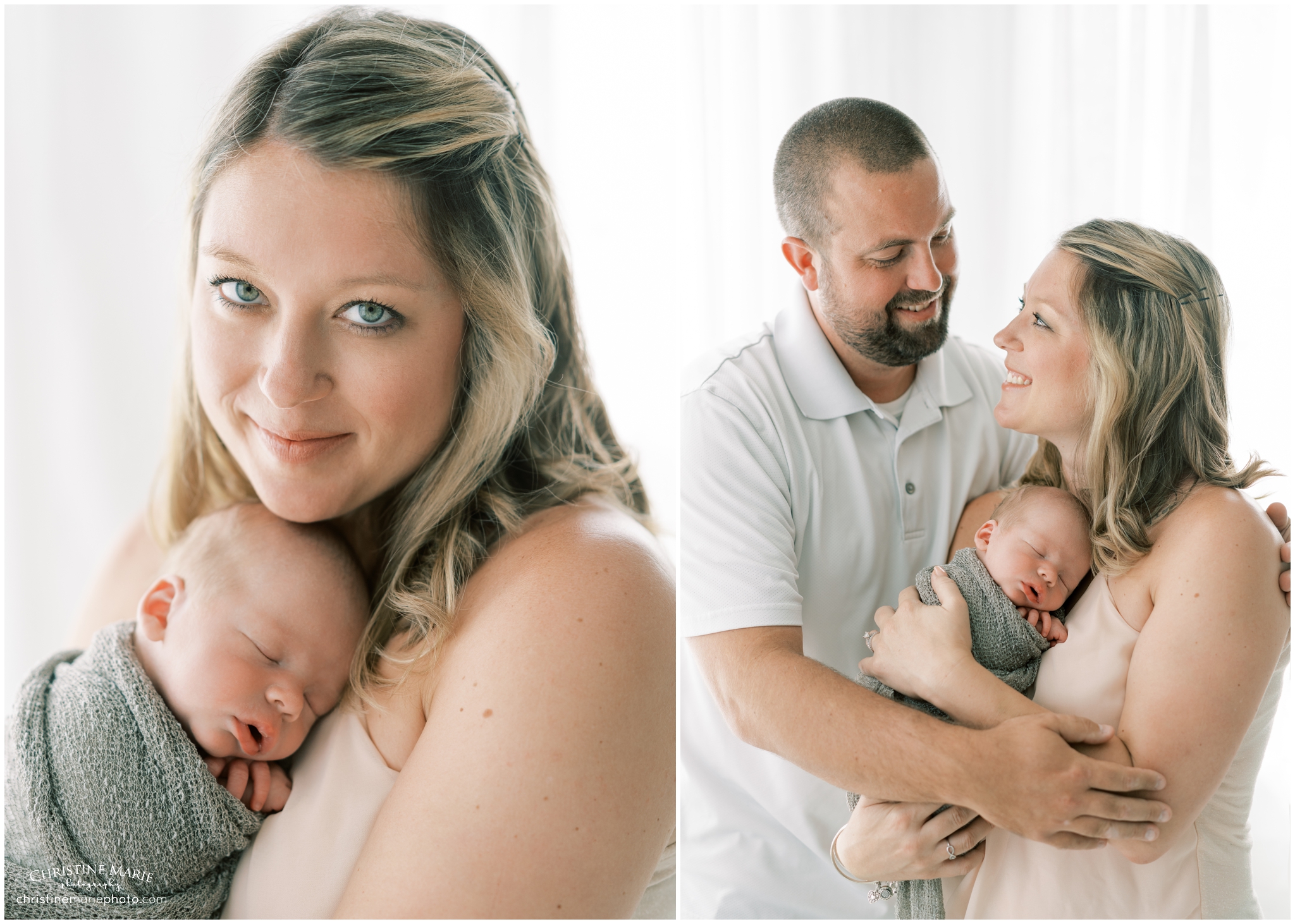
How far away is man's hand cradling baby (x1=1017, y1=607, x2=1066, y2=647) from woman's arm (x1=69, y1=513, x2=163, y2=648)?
1715mm

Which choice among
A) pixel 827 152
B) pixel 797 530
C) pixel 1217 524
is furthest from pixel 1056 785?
pixel 827 152

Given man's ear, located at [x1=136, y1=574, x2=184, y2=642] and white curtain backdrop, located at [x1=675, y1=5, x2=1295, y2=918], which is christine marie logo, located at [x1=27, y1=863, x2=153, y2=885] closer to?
man's ear, located at [x1=136, y1=574, x2=184, y2=642]

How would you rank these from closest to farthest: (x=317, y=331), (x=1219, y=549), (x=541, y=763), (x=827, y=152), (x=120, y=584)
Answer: (x=541, y=763) < (x=1219, y=549) < (x=317, y=331) < (x=827, y=152) < (x=120, y=584)

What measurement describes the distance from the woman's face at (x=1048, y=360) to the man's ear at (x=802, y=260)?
34 centimetres

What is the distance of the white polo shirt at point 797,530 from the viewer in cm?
159

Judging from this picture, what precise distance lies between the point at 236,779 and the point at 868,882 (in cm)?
107

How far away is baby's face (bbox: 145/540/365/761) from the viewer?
1.44 meters

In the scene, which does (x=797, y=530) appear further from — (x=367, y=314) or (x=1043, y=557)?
(x=367, y=314)

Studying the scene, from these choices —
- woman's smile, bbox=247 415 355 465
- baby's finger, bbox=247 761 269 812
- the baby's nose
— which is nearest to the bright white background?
woman's smile, bbox=247 415 355 465

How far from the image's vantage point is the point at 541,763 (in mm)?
1241

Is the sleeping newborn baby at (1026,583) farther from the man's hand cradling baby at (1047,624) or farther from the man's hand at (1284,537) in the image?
the man's hand at (1284,537)

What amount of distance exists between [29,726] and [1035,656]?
1.62 m

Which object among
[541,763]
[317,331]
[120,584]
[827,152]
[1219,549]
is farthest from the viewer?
[120,584]

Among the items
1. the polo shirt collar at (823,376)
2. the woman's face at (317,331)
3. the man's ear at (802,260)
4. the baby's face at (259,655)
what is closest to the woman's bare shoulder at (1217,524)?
the polo shirt collar at (823,376)
